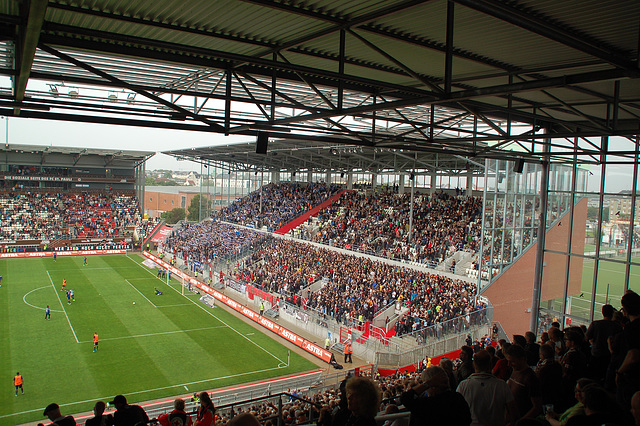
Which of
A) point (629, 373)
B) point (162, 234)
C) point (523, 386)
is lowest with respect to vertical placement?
point (162, 234)

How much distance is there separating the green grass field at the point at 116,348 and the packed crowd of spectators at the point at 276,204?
1190cm

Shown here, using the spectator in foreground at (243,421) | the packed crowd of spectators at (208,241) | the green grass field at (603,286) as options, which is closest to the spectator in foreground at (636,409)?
the spectator in foreground at (243,421)

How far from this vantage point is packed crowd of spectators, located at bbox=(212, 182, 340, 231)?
132ft

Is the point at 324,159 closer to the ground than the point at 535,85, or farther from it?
farther from it

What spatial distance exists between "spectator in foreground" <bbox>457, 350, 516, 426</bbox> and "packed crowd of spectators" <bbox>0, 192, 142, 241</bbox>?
51.8m

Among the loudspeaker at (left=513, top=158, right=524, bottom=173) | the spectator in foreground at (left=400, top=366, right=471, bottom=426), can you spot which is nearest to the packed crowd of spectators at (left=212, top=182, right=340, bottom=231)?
the loudspeaker at (left=513, top=158, right=524, bottom=173)

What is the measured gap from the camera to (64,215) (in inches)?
1997

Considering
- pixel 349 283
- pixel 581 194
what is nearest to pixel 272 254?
pixel 349 283

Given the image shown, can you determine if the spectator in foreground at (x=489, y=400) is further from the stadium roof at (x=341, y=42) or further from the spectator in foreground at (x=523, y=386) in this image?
the stadium roof at (x=341, y=42)

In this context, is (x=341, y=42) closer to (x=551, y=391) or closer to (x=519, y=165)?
(x=551, y=391)

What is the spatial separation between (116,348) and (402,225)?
17311 millimetres

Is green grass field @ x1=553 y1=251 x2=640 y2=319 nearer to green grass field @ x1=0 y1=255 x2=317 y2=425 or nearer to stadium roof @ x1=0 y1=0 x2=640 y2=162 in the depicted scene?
stadium roof @ x1=0 y1=0 x2=640 y2=162

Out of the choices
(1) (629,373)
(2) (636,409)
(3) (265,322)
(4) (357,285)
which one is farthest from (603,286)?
(3) (265,322)

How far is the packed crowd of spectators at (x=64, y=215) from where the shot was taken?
154 ft
